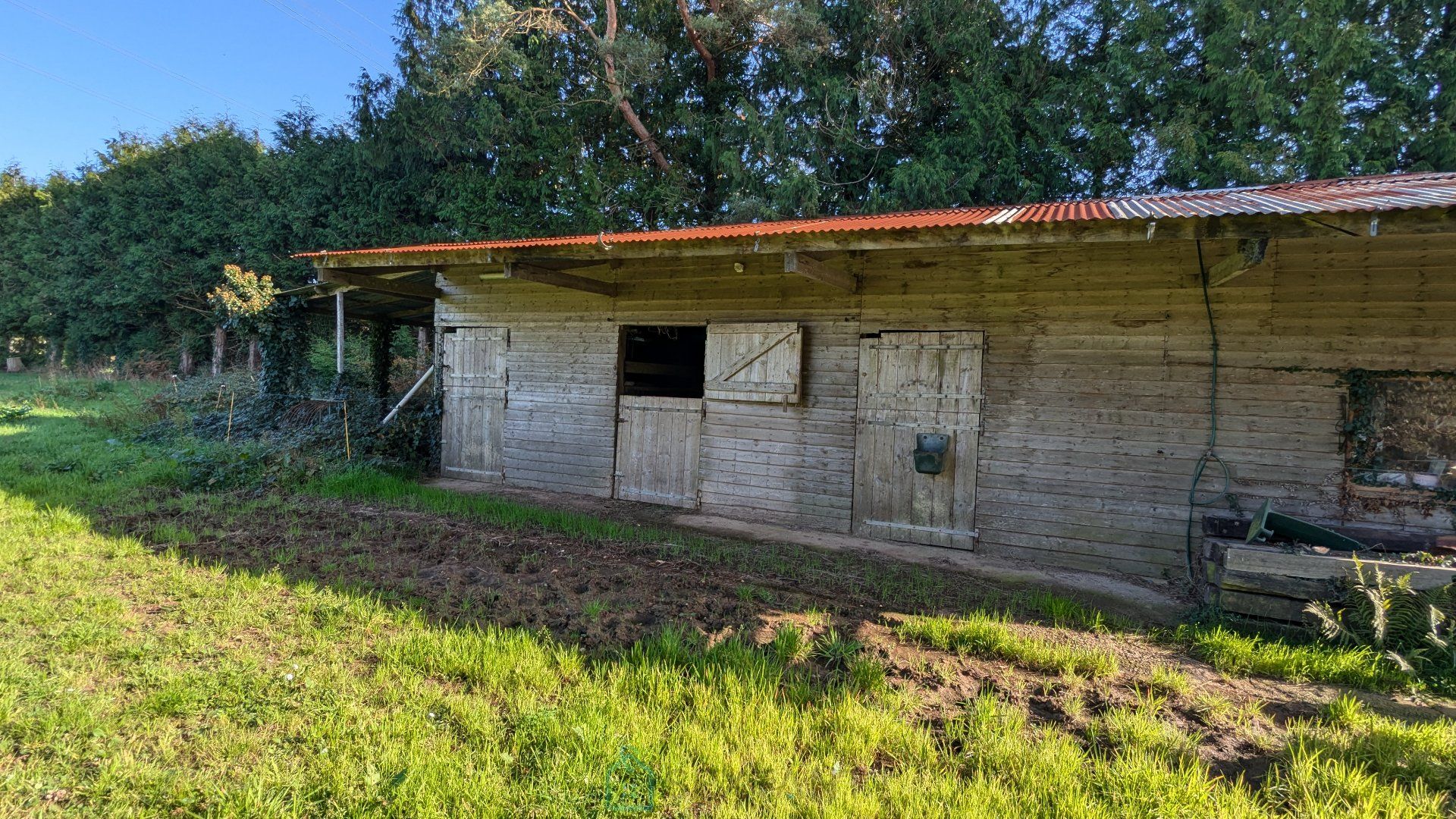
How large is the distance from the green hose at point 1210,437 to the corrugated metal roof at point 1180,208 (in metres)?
0.65

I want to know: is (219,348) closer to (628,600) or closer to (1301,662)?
(628,600)

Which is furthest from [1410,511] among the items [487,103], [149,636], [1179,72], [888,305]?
[487,103]

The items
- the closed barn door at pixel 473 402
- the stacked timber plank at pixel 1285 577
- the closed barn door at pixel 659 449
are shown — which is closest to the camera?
the stacked timber plank at pixel 1285 577

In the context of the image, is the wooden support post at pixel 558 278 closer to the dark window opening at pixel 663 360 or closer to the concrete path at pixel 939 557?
the dark window opening at pixel 663 360

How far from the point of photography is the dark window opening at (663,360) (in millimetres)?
8305

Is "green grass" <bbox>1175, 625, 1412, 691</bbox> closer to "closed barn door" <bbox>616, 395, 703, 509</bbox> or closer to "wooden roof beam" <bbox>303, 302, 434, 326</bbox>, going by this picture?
"closed barn door" <bbox>616, 395, 703, 509</bbox>

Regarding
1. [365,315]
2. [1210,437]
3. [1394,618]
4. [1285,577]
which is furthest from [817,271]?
[365,315]

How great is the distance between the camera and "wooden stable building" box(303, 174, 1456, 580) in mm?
4750

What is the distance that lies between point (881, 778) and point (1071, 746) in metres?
0.79

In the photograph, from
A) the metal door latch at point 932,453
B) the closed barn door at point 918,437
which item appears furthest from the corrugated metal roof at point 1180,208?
the metal door latch at point 932,453

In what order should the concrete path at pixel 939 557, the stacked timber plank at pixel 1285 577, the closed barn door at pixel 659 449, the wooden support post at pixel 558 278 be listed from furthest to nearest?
the closed barn door at pixel 659 449
the wooden support post at pixel 558 278
the concrete path at pixel 939 557
the stacked timber plank at pixel 1285 577

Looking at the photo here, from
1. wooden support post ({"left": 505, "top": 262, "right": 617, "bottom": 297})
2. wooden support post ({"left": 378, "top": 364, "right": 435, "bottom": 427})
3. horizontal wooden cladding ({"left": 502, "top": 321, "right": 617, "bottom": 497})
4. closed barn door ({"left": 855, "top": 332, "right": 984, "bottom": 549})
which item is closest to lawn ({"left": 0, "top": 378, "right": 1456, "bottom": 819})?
closed barn door ({"left": 855, "top": 332, "right": 984, "bottom": 549})

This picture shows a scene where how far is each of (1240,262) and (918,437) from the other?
272cm

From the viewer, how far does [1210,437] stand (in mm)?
5223
